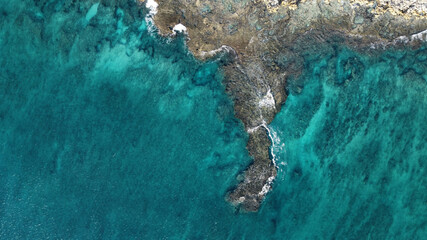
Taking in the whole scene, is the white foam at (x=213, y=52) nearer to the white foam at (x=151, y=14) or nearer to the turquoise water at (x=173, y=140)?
the turquoise water at (x=173, y=140)

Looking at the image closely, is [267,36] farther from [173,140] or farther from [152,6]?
[173,140]

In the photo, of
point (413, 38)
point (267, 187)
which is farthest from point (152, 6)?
point (413, 38)

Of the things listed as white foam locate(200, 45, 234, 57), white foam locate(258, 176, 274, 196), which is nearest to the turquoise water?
white foam locate(258, 176, 274, 196)

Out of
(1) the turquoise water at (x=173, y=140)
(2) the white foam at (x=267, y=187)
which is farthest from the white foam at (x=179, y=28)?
(2) the white foam at (x=267, y=187)

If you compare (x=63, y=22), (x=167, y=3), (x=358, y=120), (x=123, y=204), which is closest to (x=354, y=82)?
(x=358, y=120)

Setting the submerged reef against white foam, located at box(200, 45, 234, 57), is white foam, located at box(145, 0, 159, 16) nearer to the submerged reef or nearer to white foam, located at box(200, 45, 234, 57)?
the submerged reef

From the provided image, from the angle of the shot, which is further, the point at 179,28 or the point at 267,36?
the point at 267,36
